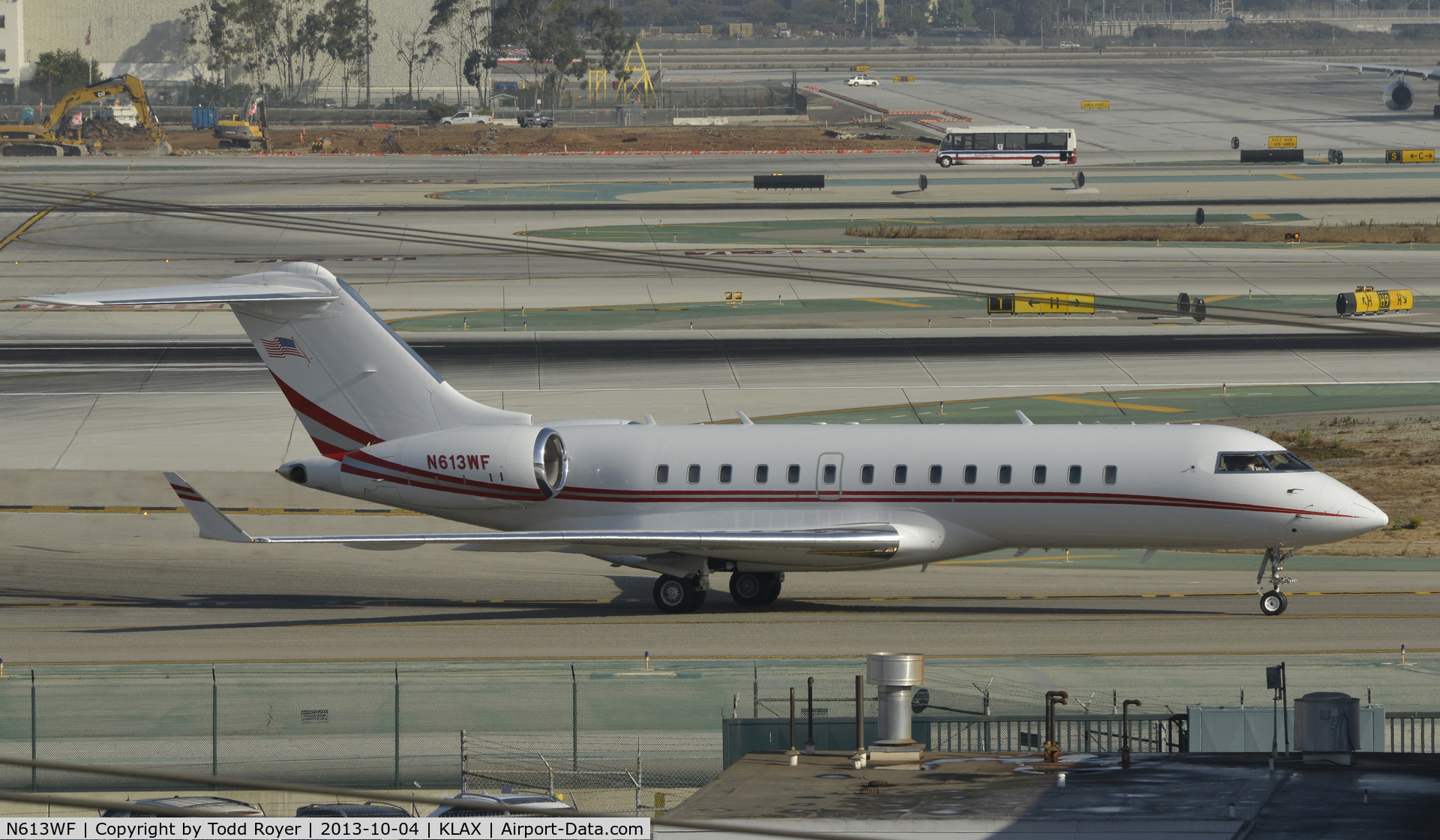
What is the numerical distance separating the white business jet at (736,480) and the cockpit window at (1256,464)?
0.04 metres

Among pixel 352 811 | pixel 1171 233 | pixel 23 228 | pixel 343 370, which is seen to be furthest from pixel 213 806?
pixel 23 228

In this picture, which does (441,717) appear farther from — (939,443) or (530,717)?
(939,443)

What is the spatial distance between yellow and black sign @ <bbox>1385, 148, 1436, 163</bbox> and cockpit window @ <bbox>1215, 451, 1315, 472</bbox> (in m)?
103

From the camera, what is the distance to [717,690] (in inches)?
807

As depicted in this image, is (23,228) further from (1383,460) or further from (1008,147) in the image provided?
(1383,460)

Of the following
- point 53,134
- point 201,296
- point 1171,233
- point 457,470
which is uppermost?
point 53,134

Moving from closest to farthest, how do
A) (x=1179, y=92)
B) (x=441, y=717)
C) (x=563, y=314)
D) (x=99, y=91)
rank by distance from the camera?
(x=441, y=717) → (x=563, y=314) → (x=99, y=91) → (x=1179, y=92)

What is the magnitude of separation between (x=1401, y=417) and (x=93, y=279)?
2097 inches

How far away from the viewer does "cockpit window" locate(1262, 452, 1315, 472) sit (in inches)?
1166

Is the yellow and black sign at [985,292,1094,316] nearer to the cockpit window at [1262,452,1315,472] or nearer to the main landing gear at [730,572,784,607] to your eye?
the main landing gear at [730,572,784,607]

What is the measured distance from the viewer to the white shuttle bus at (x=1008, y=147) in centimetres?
12019

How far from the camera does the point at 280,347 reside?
1281 inches

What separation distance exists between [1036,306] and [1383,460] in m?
22.3

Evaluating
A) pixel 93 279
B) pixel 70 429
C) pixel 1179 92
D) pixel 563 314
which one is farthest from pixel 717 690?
pixel 1179 92
